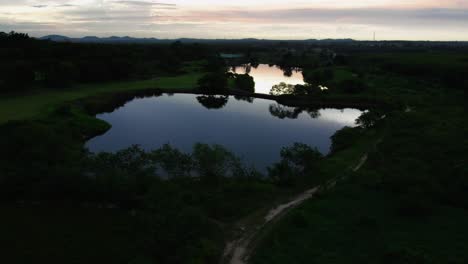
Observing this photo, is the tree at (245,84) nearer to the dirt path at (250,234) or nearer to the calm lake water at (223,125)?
the calm lake water at (223,125)

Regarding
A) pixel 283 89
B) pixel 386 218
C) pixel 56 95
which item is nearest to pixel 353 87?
pixel 283 89

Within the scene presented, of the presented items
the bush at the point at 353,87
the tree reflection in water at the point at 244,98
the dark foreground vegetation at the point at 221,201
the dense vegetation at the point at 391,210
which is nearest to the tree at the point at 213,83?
the tree reflection in water at the point at 244,98

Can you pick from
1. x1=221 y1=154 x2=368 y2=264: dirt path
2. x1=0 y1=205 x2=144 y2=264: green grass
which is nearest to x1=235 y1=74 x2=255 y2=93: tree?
x1=221 y1=154 x2=368 y2=264: dirt path

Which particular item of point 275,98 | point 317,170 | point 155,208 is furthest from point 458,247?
point 275,98

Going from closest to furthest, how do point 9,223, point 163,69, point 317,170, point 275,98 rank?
point 9,223, point 317,170, point 275,98, point 163,69

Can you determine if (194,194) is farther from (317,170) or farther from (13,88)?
(13,88)

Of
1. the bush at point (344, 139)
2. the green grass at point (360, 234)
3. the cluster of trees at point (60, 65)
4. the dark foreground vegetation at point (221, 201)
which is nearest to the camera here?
the green grass at point (360, 234)

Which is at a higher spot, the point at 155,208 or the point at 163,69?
the point at 163,69
